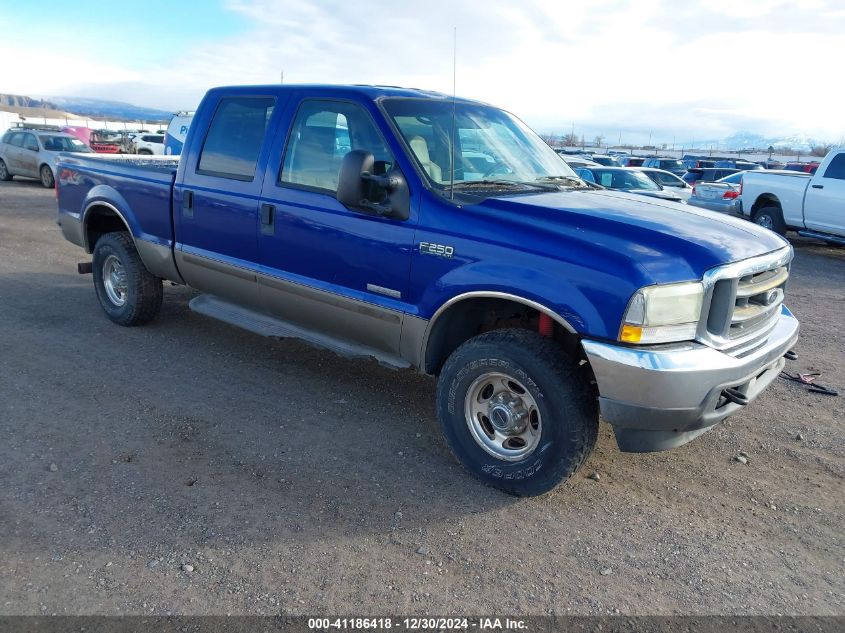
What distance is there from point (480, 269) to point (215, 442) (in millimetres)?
1938

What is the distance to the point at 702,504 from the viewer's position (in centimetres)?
372

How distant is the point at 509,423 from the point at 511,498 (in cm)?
41

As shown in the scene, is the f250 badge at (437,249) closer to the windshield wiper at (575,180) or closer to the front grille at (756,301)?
the windshield wiper at (575,180)

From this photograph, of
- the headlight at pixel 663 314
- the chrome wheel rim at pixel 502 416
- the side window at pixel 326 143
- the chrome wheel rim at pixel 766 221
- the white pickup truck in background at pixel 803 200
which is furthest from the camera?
the chrome wheel rim at pixel 766 221

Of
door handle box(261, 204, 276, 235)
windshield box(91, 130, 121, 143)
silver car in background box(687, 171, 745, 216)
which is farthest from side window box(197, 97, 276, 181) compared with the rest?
windshield box(91, 130, 121, 143)

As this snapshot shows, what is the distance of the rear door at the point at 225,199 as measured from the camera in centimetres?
480

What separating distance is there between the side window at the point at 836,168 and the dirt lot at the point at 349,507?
8.21m

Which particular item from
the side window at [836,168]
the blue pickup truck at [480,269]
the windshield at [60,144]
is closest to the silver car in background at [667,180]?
the side window at [836,168]

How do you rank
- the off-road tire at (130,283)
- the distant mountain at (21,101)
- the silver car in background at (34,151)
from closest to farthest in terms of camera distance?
1. the off-road tire at (130,283)
2. the silver car in background at (34,151)
3. the distant mountain at (21,101)

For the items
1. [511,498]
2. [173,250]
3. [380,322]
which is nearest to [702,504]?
[511,498]

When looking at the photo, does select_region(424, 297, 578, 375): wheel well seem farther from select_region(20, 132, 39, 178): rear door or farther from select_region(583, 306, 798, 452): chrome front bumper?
select_region(20, 132, 39, 178): rear door

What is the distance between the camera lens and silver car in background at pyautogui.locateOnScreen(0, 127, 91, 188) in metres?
18.6

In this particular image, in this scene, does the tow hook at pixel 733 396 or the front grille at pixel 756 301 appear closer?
the tow hook at pixel 733 396

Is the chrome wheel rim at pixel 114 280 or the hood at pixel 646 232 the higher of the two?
the hood at pixel 646 232
